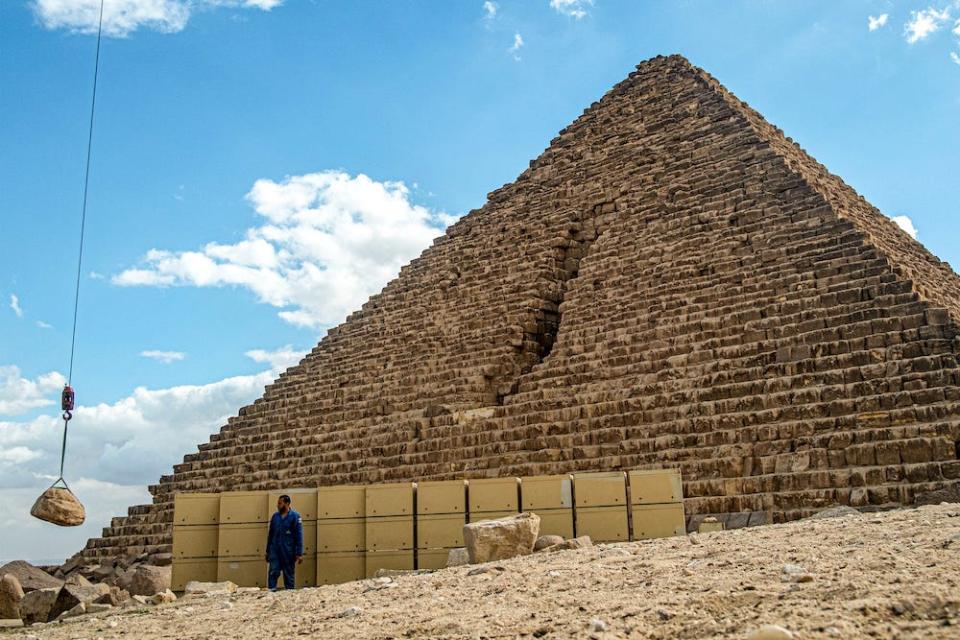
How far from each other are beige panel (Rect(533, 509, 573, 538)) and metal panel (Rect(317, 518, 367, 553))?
1582 millimetres

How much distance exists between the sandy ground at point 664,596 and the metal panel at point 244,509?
65.4 inches

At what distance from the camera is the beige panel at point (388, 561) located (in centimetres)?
813

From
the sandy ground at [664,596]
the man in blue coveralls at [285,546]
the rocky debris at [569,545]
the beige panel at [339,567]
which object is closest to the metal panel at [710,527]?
the sandy ground at [664,596]

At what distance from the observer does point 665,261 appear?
567 inches

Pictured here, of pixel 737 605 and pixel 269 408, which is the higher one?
pixel 269 408

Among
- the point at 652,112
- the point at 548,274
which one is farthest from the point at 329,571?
the point at 652,112

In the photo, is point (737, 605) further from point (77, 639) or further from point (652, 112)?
point (652, 112)

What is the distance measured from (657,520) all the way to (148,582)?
17.7ft

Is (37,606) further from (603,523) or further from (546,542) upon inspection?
(603,523)

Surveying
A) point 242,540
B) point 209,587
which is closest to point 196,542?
point 242,540

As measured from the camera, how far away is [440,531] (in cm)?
816

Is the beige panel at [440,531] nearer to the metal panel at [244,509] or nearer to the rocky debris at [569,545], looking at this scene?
the rocky debris at [569,545]

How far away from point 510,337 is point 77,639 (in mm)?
10213

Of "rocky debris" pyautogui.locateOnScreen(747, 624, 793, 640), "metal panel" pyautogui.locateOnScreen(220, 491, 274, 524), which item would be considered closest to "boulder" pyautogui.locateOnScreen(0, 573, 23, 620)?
"metal panel" pyautogui.locateOnScreen(220, 491, 274, 524)
